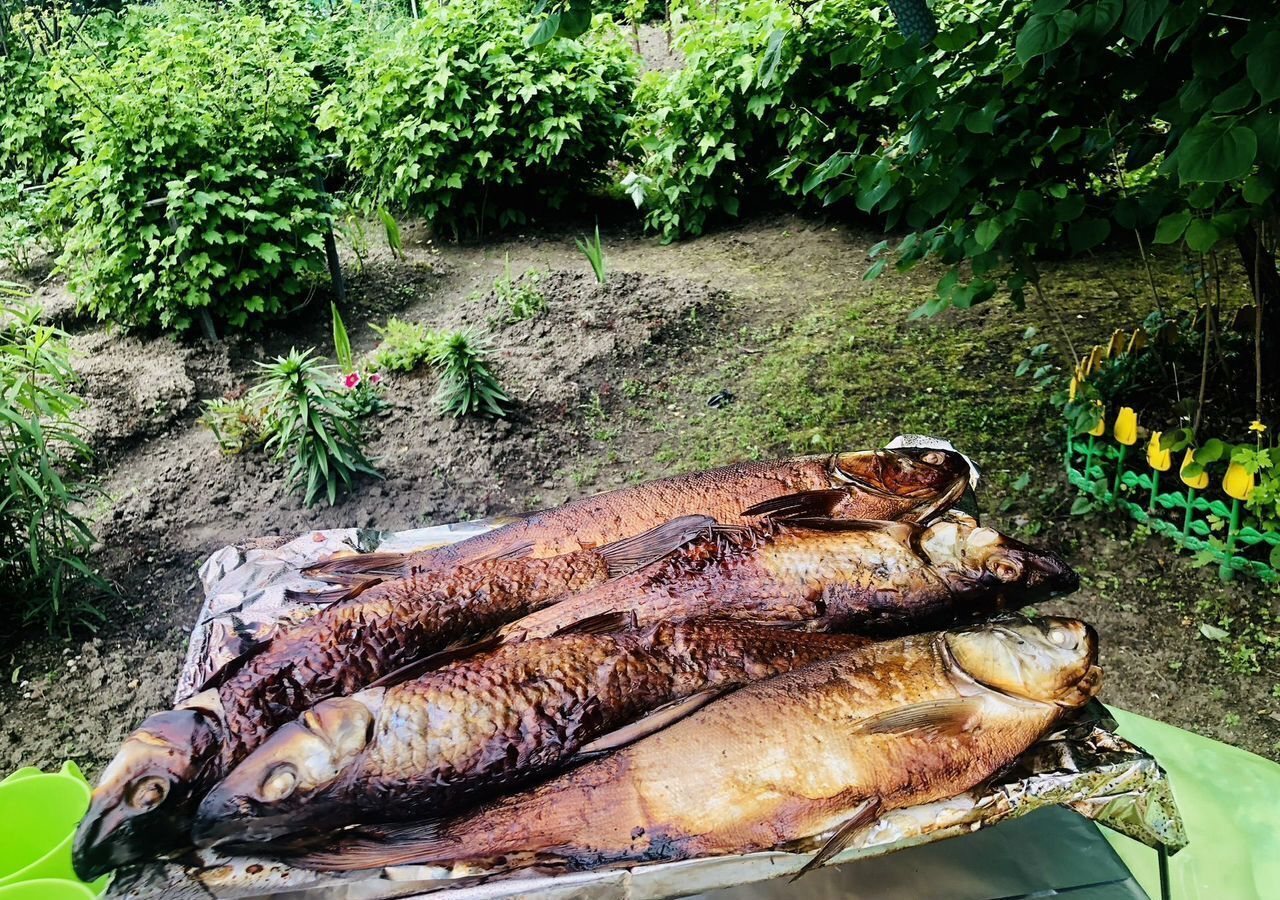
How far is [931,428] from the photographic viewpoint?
158 inches

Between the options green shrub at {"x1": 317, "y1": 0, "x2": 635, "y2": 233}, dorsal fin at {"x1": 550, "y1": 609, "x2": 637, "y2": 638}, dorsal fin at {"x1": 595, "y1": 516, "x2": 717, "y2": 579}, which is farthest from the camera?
green shrub at {"x1": 317, "y1": 0, "x2": 635, "y2": 233}

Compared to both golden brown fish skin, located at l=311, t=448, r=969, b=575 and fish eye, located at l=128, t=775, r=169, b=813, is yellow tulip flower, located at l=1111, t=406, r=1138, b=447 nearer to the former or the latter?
golden brown fish skin, located at l=311, t=448, r=969, b=575

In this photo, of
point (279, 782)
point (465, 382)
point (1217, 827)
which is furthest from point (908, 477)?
point (465, 382)

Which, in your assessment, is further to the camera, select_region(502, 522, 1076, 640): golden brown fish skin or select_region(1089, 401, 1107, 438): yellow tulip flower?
A: select_region(1089, 401, 1107, 438): yellow tulip flower

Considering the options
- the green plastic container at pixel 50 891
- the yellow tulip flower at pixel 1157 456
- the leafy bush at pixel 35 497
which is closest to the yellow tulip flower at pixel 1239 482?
the yellow tulip flower at pixel 1157 456

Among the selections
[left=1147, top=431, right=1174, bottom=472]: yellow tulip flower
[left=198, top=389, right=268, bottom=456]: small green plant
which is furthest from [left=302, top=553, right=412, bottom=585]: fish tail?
[left=1147, top=431, right=1174, bottom=472]: yellow tulip flower

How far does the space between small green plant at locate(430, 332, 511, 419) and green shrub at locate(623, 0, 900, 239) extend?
2.63 m

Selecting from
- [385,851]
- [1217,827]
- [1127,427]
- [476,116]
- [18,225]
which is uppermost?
[476,116]

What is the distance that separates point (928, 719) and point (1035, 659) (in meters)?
0.22

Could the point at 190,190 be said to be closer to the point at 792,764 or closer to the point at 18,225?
the point at 18,225

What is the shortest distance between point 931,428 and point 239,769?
3394mm

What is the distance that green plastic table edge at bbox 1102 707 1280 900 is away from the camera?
1696mm

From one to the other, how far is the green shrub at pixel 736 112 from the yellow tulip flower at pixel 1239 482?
11.7 ft

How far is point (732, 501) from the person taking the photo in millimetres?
2039
